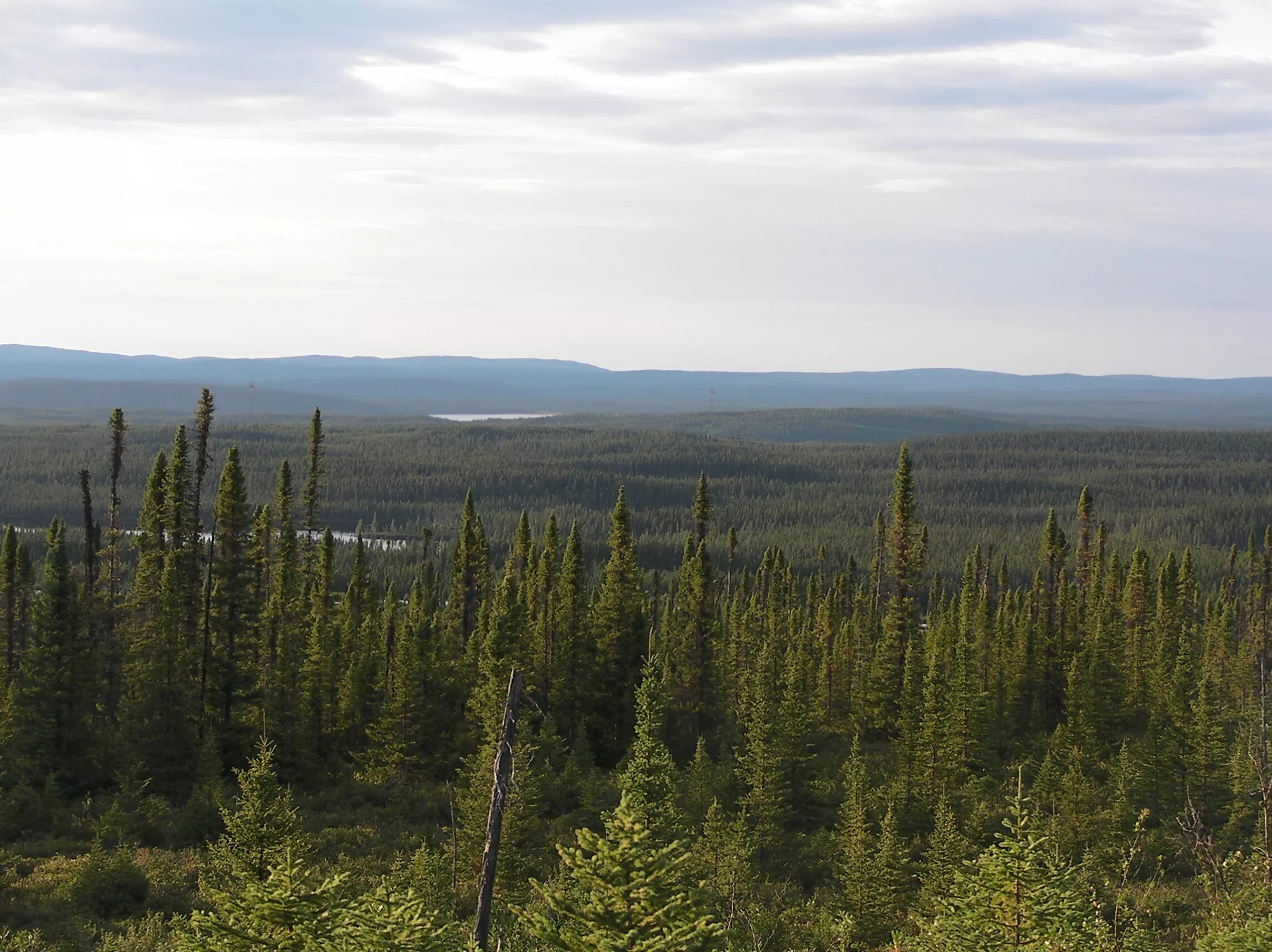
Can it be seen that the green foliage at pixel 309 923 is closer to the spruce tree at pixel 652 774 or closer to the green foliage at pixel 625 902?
the green foliage at pixel 625 902

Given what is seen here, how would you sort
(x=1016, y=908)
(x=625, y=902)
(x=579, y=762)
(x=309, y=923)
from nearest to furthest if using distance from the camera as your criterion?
(x=625, y=902) < (x=309, y=923) < (x=1016, y=908) < (x=579, y=762)

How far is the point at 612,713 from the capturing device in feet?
202

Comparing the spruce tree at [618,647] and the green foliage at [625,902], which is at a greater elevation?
the green foliage at [625,902]

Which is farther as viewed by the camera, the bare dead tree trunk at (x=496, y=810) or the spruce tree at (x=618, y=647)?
the spruce tree at (x=618, y=647)

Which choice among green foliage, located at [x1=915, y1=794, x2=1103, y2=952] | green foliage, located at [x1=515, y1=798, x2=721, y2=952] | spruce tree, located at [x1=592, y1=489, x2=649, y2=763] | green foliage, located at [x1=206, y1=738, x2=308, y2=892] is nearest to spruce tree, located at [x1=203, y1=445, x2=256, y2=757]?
green foliage, located at [x1=206, y1=738, x2=308, y2=892]

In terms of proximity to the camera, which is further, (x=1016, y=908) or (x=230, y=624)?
(x=230, y=624)

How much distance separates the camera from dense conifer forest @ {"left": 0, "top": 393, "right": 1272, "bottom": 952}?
729 inches

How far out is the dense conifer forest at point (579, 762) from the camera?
1852 centimetres

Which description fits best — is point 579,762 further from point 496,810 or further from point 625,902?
point 625,902

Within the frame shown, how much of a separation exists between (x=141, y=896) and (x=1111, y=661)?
191 ft

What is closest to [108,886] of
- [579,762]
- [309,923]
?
[309,923]

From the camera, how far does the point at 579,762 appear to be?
55.0 meters

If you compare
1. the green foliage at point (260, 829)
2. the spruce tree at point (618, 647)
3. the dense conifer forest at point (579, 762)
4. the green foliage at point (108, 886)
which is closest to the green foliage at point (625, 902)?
the dense conifer forest at point (579, 762)

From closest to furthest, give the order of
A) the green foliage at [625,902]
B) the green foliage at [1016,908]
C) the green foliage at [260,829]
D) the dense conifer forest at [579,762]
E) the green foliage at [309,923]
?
the green foliage at [309,923] < the green foliage at [625,902] < the green foliage at [1016,908] < the dense conifer forest at [579,762] < the green foliage at [260,829]
